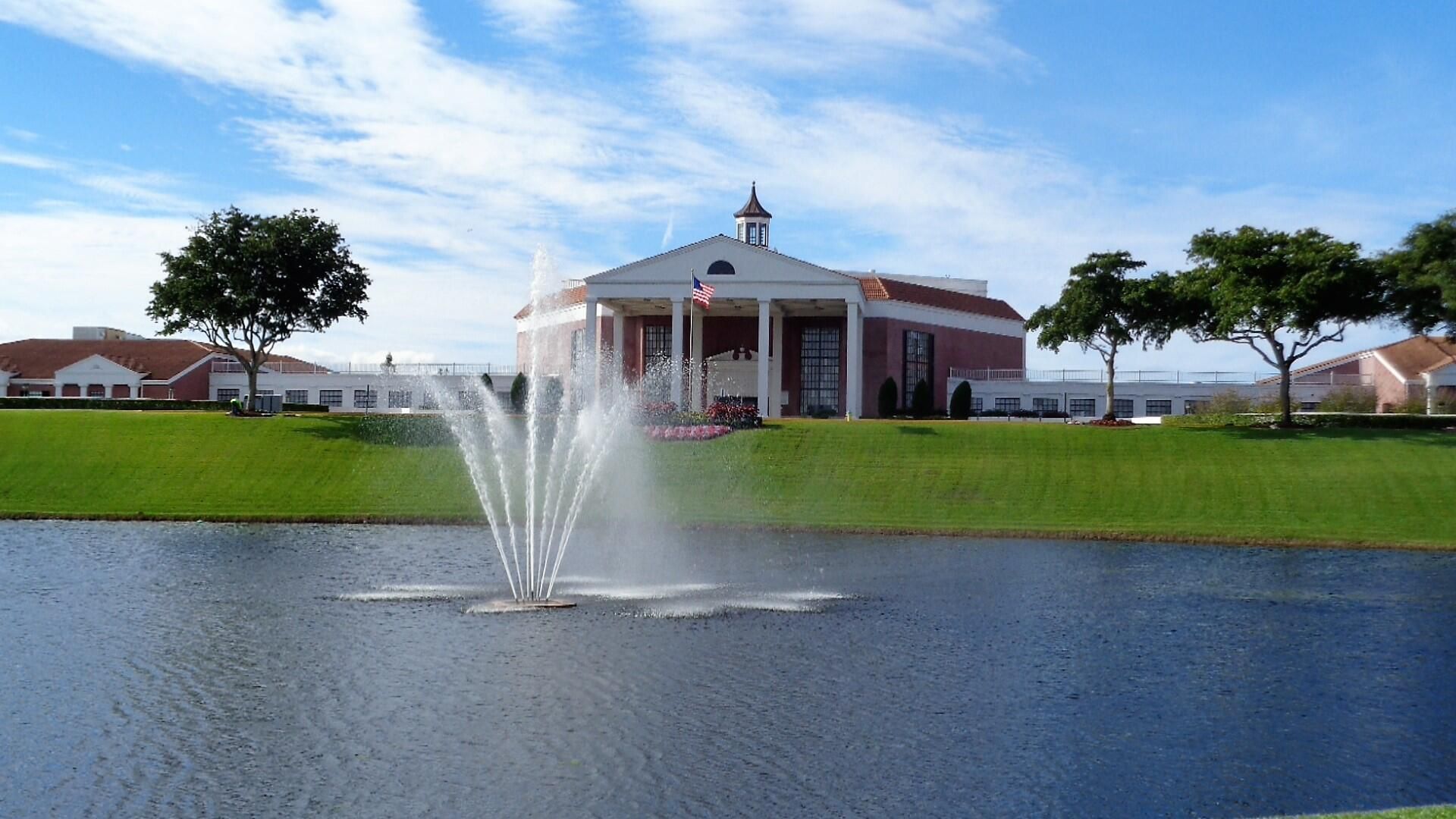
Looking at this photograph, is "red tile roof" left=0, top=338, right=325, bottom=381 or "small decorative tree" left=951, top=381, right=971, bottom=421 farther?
"red tile roof" left=0, top=338, right=325, bottom=381

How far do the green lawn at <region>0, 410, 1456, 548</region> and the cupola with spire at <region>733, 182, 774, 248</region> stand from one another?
27.6 m

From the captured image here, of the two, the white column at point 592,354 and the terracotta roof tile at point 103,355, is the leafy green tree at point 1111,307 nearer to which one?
the white column at point 592,354

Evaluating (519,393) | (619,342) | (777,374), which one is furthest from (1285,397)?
(519,393)

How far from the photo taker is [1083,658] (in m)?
20.7

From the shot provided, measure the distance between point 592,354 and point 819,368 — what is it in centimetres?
1409

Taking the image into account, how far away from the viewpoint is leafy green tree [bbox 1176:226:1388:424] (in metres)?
54.5

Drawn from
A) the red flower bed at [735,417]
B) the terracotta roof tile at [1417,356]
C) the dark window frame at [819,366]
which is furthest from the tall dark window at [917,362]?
the terracotta roof tile at [1417,356]

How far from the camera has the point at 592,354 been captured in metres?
71.2

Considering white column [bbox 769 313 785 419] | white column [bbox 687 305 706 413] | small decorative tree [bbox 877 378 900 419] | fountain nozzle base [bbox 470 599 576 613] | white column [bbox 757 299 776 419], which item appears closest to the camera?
fountain nozzle base [bbox 470 599 576 613]

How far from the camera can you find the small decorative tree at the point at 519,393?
2864 inches

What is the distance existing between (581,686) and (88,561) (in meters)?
18.1

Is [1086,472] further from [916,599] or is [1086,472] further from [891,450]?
[916,599]

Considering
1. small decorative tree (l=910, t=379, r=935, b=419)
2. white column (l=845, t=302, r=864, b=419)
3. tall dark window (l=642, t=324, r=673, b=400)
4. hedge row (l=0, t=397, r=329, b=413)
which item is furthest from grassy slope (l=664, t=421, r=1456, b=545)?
hedge row (l=0, t=397, r=329, b=413)

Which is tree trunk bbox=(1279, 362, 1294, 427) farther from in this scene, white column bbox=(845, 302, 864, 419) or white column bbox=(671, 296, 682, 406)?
white column bbox=(671, 296, 682, 406)
